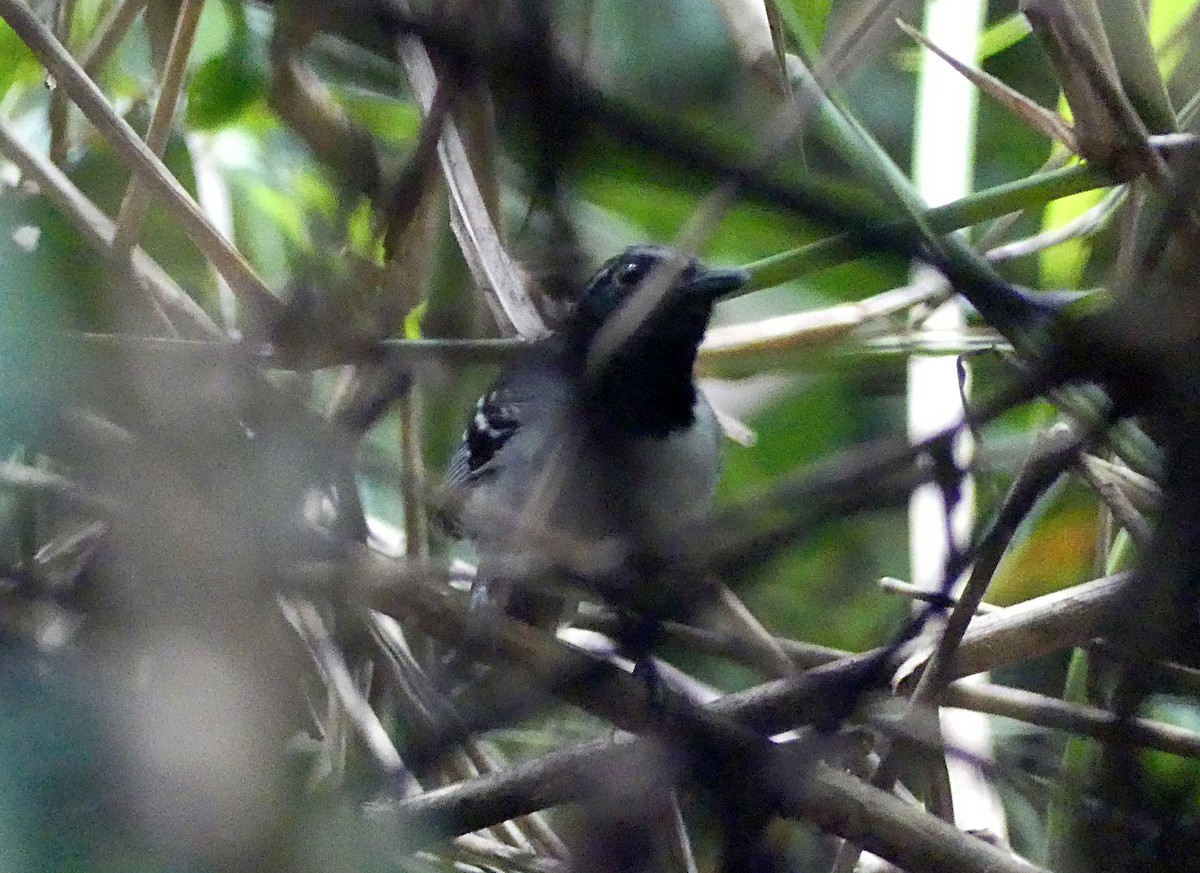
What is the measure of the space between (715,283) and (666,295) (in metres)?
0.62

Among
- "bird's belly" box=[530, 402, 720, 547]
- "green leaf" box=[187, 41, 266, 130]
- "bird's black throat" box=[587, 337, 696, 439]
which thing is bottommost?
"bird's belly" box=[530, 402, 720, 547]

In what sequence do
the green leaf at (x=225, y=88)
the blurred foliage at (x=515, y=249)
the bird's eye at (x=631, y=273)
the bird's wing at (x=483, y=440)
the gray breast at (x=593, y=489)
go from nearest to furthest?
1. the blurred foliage at (x=515, y=249)
2. the gray breast at (x=593, y=489)
3. the bird's eye at (x=631, y=273)
4. the green leaf at (x=225, y=88)
5. the bird's wing at (x=483, y=440)

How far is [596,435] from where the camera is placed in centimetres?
50

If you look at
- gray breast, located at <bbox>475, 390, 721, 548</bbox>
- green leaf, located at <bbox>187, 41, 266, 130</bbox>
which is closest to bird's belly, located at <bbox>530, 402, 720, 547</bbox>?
gray breast, located at <bbox>475, 390, 721, 548</bbox>

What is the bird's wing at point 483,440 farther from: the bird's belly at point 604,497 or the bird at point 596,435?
the bird's belly at point 604,497

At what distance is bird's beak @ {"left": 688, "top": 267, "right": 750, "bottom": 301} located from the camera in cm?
106

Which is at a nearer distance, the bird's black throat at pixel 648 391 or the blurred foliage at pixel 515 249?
the blurred foliage at pixel 515 249

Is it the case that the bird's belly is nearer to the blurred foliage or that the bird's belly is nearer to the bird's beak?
the blurred foliage

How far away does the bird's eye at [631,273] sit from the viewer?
0.98 metres

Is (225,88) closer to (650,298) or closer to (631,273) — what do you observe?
A: (631,273)

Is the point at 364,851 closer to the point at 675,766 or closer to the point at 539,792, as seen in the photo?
the point at 675,766

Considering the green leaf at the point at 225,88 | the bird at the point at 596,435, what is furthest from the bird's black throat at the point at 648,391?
the green leaf at the point at 225,88

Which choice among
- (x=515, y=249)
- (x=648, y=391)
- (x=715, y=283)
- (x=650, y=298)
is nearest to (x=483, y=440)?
(x=715, y=283)

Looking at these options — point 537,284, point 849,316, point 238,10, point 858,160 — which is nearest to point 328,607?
point 537,284
